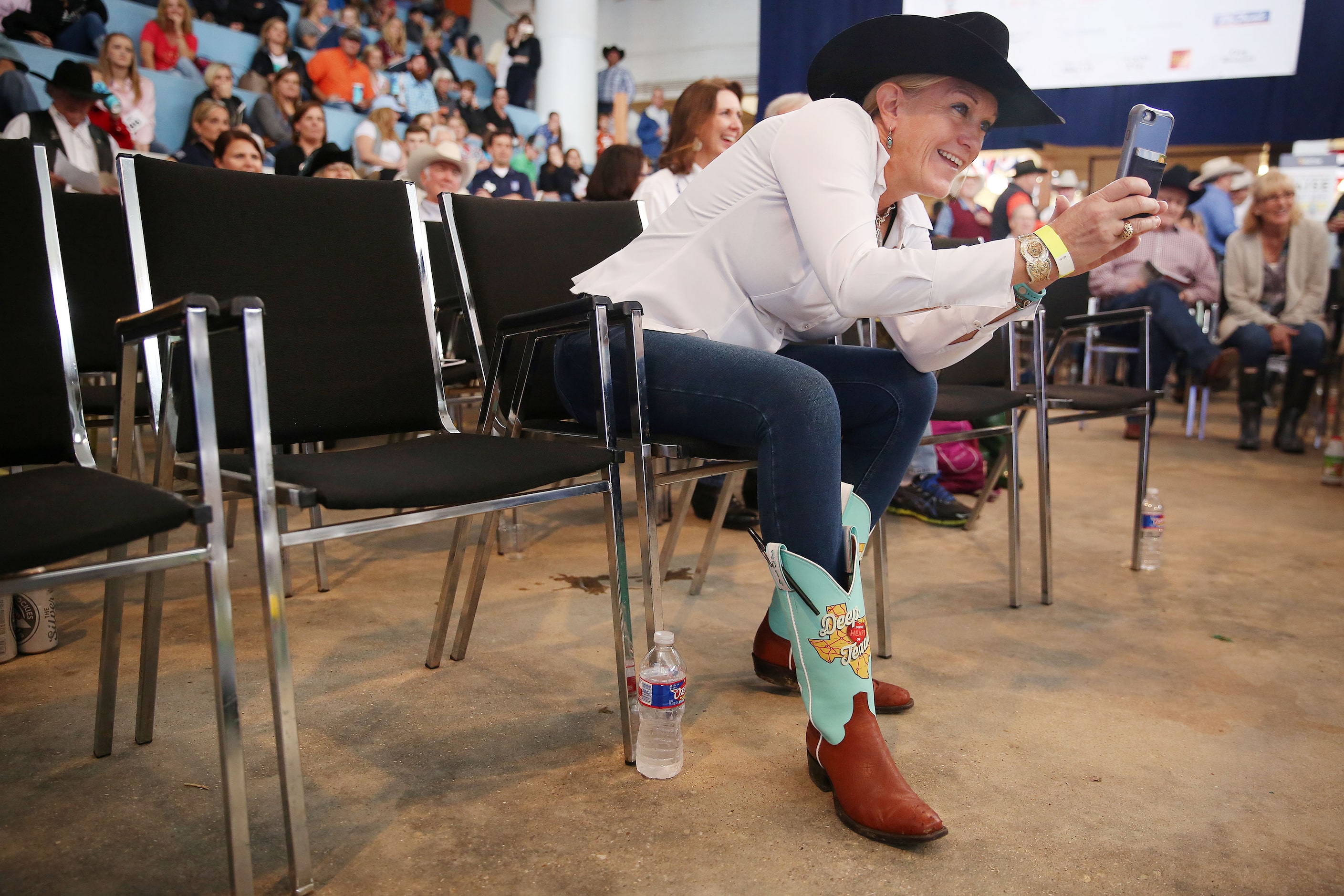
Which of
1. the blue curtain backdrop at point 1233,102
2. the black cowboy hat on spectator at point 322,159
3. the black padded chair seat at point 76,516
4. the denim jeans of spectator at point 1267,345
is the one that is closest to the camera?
the black padded chair seat at point 76,516

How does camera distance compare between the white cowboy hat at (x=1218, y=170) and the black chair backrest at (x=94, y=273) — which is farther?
the white cowboy hat at (x=1218, y=170)

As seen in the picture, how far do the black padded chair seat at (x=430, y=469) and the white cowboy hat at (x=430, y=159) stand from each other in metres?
2.73

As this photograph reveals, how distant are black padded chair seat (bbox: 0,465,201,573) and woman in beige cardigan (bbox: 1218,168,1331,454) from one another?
15.1 feet

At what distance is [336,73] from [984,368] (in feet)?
19.0

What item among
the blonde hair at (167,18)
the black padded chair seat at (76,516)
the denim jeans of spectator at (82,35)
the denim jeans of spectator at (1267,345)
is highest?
the blonde hair at (167,18)

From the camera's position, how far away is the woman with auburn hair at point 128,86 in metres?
4.76

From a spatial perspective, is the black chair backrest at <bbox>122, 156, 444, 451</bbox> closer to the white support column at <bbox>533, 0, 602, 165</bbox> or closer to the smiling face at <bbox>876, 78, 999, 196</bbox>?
the smiling face at <bbox>876, 78, 999, 196</bbox>

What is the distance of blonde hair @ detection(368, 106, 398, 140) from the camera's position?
5953mm

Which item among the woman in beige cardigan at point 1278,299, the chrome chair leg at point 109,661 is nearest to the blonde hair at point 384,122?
the woman in beige cardigan at point 1278,299

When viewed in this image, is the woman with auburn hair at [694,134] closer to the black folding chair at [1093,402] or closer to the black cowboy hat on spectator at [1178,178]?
the black folding chair at [1093,402]

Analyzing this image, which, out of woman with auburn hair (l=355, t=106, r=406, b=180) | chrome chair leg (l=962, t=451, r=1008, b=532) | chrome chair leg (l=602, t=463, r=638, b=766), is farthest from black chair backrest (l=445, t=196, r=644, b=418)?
woman with auburn hair (l=355, t=106, r=406, b=180)

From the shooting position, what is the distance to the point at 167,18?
221 inches

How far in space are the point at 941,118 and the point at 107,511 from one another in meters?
1.12

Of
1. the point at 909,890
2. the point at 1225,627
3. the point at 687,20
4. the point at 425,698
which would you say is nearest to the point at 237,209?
the point at 425,698
